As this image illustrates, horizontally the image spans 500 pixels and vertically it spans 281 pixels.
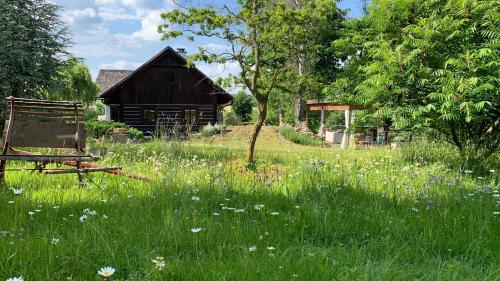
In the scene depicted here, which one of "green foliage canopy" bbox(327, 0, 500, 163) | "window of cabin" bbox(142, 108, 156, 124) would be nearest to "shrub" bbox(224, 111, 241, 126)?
"window of cabin" bbox(142, 108, 156, 124)

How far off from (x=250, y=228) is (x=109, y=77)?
43369 mm

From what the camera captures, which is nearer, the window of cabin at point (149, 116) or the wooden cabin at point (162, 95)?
the wooden cabin at point (162, 95)

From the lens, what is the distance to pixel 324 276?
251 cm

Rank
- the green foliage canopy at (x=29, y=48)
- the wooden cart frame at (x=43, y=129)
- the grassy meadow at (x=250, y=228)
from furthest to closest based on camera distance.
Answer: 1. the green foliage canopy at (x=29, y=48)
2. the wooden cart frame at (x=43, y=129)
3. the grassy meadow at (x=250, y=228)

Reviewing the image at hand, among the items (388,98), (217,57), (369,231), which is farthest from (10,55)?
(369,231)

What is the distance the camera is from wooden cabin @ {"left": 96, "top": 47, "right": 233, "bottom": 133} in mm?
34094

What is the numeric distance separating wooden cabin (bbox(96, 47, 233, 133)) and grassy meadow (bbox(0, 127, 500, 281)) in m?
28.8

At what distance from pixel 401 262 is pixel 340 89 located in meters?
6.66

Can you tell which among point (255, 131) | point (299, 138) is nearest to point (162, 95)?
point (299, 138)

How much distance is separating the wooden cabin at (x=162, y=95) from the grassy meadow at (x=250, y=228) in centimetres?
2885

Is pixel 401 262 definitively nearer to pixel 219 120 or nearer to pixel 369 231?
pixel 369 231

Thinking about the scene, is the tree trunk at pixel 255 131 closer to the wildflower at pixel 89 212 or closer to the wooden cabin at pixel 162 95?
the wildflower at pixel 89 212

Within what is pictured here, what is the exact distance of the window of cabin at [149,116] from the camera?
115ft

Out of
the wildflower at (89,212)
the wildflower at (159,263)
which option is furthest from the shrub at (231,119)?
the wildflower at (159,263)
